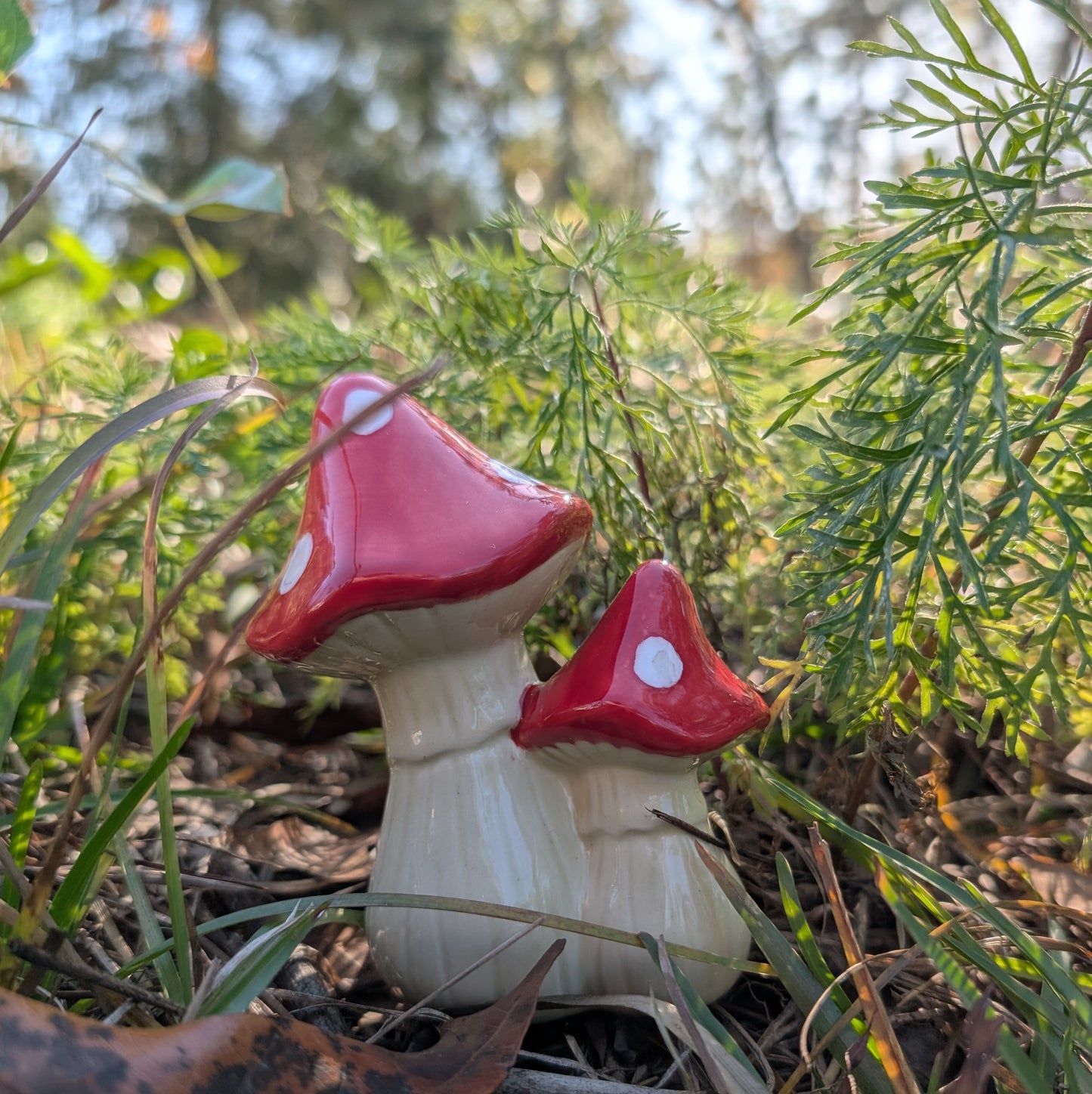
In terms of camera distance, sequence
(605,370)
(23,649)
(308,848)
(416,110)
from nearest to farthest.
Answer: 1. (23,649)
2. (605,370)
3. (308,848)
4. (416,110)

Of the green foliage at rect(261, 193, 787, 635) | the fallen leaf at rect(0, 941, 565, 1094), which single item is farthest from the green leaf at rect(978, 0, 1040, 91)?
the fallen leaf at rect(0, 941, 565, 1094)

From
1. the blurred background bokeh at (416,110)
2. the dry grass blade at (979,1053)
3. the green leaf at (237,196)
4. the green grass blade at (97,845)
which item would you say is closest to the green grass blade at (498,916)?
the green grass blade at (97,845)

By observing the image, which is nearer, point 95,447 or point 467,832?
point 95,447

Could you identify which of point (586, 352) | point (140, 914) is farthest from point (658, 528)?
point (140, 914)

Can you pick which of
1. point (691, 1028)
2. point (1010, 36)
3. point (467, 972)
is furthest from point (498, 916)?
point (1010, 36)

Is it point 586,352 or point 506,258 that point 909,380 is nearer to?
point 586,352

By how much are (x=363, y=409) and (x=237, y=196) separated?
0.83 meters

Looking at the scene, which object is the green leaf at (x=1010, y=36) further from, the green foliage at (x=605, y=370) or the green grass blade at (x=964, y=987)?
the green grass blade at (x=964, y=987)

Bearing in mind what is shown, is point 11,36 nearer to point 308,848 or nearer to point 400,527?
point 400,527

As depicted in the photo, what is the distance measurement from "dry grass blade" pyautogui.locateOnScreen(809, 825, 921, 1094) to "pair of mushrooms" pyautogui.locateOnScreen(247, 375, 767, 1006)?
0.43 ft

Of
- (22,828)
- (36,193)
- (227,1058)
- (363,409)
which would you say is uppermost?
(36,193)

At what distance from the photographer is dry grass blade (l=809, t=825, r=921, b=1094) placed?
0.75 meters

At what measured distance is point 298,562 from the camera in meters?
0.94

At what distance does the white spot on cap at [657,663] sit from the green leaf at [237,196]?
100 centimetres
